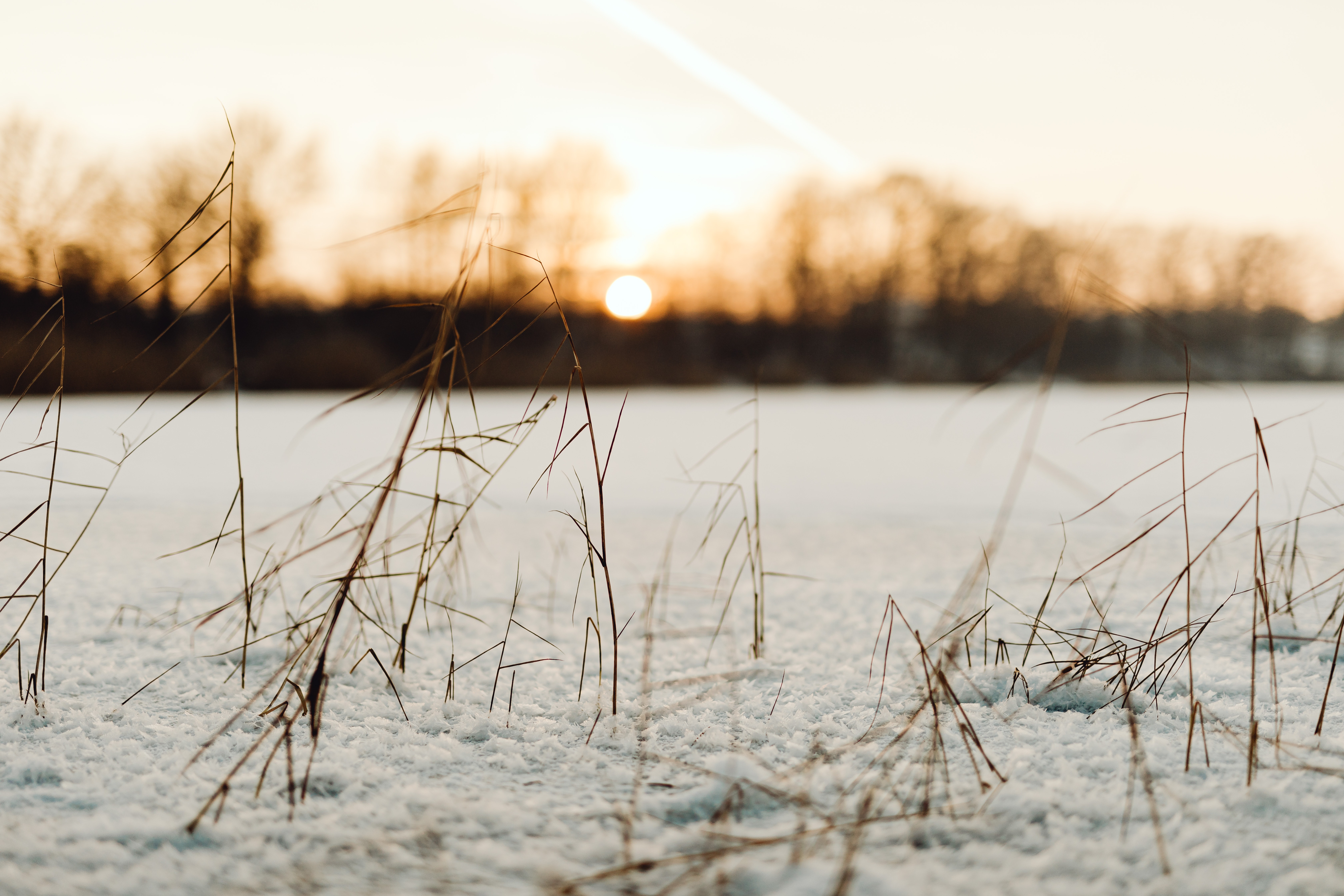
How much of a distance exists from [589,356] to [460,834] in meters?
14.0

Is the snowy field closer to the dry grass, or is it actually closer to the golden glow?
the dry grass

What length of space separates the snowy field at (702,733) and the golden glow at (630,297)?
7857 mm

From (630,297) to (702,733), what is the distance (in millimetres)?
12187

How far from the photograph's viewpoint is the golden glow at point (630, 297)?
423 inches

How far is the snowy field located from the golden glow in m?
7.86

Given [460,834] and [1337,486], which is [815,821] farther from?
[1337,486]

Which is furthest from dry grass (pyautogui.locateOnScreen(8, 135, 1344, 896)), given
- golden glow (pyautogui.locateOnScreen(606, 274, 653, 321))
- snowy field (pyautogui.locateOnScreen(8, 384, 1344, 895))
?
golden glow (pyautogui.locateOnScreen(606, 274, 653, 321))

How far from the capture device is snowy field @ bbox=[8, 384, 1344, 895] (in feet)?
2.20

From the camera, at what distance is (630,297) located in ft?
42.0

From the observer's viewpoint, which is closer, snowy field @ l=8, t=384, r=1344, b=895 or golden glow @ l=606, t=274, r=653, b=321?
snowy field @ l=8, t=384, r=1344, b=895

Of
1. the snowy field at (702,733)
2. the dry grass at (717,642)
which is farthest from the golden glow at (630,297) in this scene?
the dry grass at (717,642)

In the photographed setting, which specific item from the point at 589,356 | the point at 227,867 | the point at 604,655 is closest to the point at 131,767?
the point at 227,867

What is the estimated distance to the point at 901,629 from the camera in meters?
1.37

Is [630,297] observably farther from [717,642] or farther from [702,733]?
[702,733]
